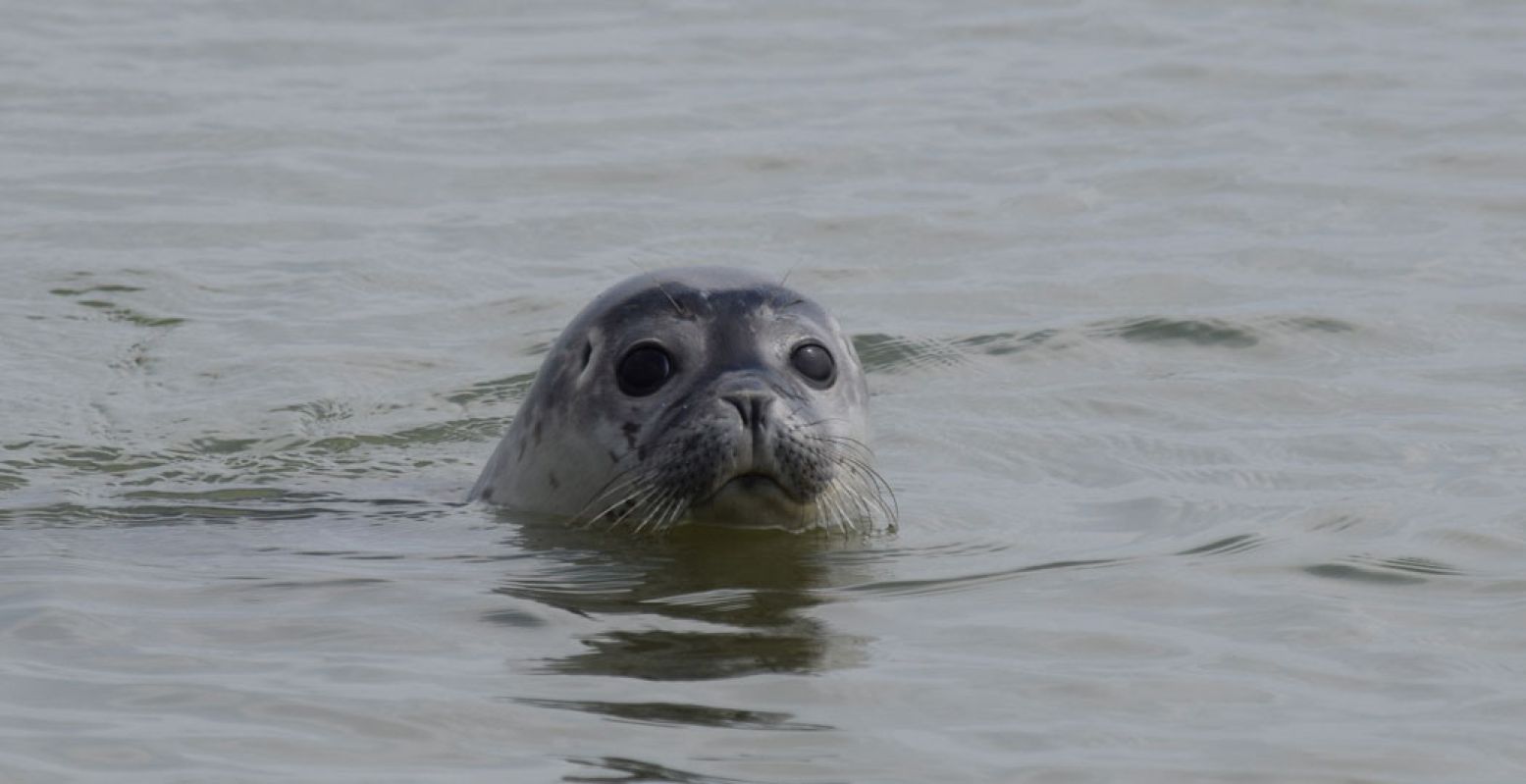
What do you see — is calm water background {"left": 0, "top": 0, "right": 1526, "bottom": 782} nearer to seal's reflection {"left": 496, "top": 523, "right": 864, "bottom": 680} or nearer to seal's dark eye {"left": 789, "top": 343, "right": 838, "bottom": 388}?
seal's reflection {"left": 496, "top": 523, "right": 864, "bottom": 680}

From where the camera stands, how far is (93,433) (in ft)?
27.0

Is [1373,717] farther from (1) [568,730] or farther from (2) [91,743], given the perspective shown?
(2) [91,743]

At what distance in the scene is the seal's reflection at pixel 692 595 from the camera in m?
4.96

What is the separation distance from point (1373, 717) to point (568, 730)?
1.39 meters

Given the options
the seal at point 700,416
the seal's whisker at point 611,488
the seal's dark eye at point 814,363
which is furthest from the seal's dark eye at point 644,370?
the seal's dark eye at point 814,363

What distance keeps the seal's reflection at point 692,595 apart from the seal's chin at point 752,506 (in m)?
0.05

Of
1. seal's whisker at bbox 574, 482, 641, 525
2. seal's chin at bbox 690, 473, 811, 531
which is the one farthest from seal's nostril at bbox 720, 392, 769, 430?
seal's whisker at bbox 574, 482, 641, 525

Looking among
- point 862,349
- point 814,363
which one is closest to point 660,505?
point 814,363

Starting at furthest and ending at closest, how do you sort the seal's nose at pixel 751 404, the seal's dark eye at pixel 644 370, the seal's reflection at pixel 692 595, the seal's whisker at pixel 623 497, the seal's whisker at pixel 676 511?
the seal's dark eye at pixel 644 370, the seal's whisker at pixel 623 497, the seal's whisker at pixel 676 511, the seal's nose at pixel 751 404, the seal's reflection at pixel 692 595

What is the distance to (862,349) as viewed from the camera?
8883 millimetres

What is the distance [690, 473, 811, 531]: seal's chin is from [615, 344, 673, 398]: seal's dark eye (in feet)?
1.07

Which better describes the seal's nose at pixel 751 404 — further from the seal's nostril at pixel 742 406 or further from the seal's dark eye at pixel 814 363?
the seal's dark eye at pixel 814 363

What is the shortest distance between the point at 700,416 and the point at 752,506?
0.82 feet

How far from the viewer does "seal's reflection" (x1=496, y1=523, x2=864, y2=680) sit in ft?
16.3
